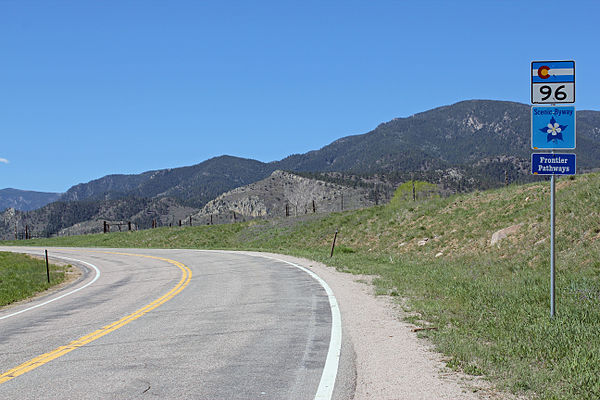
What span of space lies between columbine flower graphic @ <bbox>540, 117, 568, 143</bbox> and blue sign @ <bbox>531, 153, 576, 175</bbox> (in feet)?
0.98

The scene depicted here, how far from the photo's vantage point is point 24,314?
12.1 metres

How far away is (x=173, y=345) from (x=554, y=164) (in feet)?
23.0

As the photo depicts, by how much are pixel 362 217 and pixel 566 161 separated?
110 feet

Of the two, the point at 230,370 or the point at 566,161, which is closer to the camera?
the point at 230,370

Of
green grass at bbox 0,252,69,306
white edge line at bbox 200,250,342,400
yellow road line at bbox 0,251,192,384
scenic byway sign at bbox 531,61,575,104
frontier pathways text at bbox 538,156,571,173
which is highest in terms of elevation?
scenic byway sign at bbox 531,61,575,104

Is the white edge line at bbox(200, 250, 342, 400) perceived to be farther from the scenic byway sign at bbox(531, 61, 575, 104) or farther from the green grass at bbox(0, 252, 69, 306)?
the green grass at bbox(0, 252, 69, 306)

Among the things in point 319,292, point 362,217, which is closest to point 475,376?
point 319,292

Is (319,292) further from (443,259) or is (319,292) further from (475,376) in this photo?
(443,259)

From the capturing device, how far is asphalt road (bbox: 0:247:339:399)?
18.4 ft

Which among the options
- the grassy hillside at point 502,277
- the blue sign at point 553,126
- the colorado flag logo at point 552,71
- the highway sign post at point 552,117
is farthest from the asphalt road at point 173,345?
the colorado flag logo at point 552,71

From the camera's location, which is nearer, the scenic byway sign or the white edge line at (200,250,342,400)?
the white edge line at (200,250,342,400)

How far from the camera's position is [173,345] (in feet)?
25.3

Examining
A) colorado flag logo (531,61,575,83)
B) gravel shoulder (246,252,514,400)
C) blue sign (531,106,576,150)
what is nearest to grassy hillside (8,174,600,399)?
gravel shoulder (246,252,514,400)

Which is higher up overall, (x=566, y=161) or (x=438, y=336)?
(x=566, y=161)
